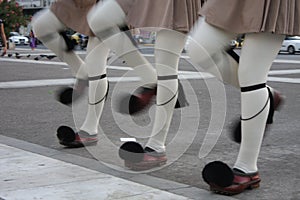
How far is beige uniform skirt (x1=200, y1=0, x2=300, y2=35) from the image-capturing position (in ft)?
10.6

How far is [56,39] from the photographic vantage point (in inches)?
185

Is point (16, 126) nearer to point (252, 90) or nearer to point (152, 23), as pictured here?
point (152, 23)

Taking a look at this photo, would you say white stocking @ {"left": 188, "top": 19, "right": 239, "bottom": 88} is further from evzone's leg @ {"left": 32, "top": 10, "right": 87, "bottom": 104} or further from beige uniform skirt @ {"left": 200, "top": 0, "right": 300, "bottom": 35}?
evzone's leg @ {"left": 32, "top": 10, "right": 87, "bottom": 104}

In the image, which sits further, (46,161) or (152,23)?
(46,161)

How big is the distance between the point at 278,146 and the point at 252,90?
1.65 m

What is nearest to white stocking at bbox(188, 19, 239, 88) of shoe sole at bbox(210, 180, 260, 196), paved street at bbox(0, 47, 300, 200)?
paved street at bbox(0, 47, 300, 200)

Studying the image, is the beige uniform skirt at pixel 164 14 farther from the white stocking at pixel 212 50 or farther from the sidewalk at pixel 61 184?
the sidewalk at pixel 61 184

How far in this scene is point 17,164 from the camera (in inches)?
165

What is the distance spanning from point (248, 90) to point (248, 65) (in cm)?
Answer: 16

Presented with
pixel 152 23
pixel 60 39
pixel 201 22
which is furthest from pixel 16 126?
pixel 201 22

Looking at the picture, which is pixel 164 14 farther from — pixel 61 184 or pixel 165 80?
pixel 61 184

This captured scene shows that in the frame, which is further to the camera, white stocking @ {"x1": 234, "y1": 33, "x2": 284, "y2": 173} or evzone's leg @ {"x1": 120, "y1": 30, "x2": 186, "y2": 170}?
evzone's leg @ {"x1": 120, "y1": 30, "x2": 186, "y2": 170}

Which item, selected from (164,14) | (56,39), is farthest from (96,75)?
(164,14)

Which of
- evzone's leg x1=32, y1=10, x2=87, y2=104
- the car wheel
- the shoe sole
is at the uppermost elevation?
evzone's leg x1=32, y1=10, x2=87, y2=104
